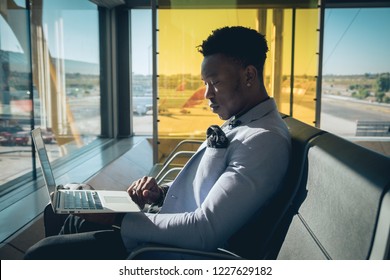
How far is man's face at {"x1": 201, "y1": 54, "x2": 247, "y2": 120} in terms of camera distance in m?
1.70

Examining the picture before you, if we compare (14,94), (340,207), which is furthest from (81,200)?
(14,94)

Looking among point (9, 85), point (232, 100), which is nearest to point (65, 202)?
point (232, 100)

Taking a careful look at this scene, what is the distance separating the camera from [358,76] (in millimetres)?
7191

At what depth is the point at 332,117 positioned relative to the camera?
750cm

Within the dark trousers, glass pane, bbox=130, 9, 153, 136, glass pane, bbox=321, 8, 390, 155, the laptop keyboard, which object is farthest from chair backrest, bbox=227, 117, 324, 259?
glass pane, bbox=130, 9, 153, 136

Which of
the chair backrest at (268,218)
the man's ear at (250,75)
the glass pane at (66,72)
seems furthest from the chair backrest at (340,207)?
the glass pane at (66,72)

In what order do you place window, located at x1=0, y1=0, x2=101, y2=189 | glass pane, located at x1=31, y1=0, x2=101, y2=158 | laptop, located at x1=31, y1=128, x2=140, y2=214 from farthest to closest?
glass pane, located at x1=31, y1=0, x2=101, y2=158 < window, located at x1=0, y1=0, x2=101, y2=189 < laptop, located at x1=31, y1=128, x2=140, y2=214

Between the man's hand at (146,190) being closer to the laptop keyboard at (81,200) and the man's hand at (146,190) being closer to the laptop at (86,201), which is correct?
the laptop at (86,201)

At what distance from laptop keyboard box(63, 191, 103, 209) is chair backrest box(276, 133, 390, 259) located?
689 millimetres

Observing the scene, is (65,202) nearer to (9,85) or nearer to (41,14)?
(9,85)

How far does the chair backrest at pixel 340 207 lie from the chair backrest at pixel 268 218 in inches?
1.4

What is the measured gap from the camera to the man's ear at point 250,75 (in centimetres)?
171

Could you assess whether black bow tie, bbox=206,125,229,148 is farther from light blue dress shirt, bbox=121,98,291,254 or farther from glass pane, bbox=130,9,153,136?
glass pane, bbox=130,9,153,136

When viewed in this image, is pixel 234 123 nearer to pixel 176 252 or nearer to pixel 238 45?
pixel 238 45
